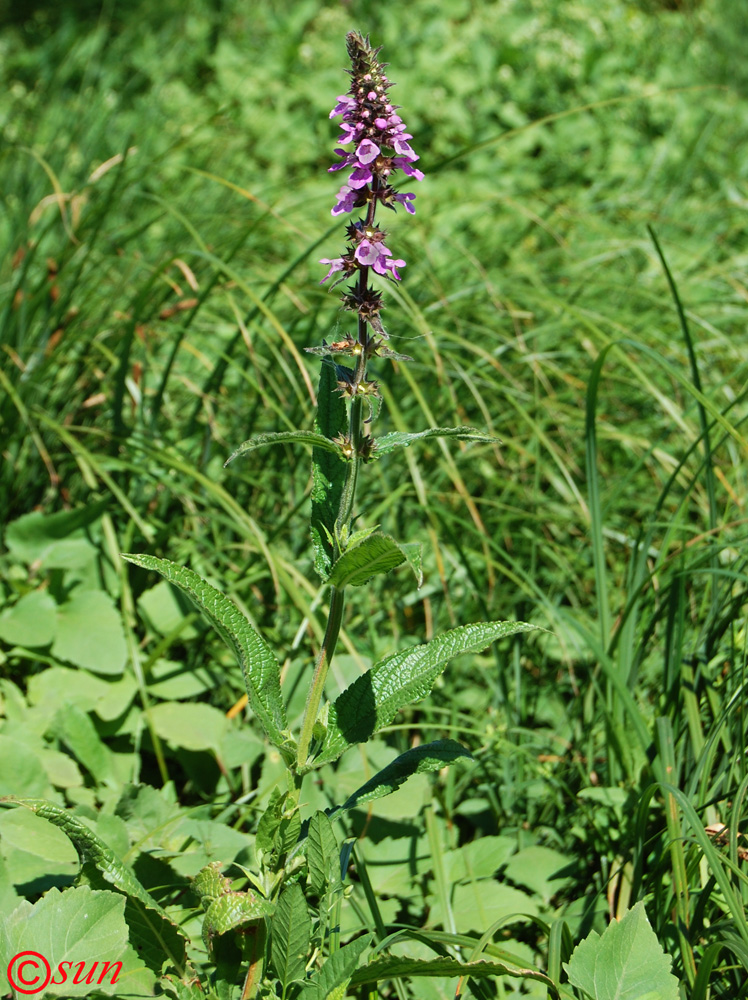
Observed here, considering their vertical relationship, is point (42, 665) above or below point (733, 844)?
above

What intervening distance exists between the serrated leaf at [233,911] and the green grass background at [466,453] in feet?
1.32

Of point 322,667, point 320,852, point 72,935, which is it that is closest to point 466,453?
point 322,667

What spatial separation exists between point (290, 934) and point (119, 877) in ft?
0.79

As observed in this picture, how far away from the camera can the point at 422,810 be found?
1632 mm

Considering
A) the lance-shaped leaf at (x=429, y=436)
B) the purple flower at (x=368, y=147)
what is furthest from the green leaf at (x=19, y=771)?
the purple flower at (x=368, y=147)

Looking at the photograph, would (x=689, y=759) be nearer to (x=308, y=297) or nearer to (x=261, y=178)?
(x=308, y=297)

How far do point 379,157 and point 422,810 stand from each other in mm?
1162

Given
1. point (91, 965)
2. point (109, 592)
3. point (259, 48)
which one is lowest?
point (91, 965)

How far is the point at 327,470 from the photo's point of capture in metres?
1.15

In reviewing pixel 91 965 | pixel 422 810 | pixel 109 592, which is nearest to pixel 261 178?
pixel 109 592

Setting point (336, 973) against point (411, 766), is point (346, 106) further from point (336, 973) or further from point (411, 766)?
point (336, 973)

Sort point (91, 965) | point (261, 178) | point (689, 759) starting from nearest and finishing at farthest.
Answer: point (91, 965) → point (689, 759) → point (261, 178)

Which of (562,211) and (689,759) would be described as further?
(562,211)

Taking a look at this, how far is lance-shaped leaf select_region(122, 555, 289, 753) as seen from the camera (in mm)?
1056
